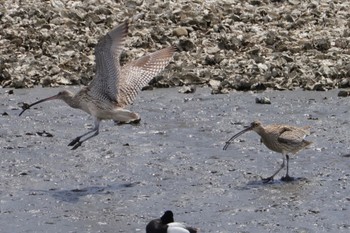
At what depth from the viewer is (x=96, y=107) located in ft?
49.4

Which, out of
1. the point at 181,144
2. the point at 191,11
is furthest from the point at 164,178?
the point at 191,11

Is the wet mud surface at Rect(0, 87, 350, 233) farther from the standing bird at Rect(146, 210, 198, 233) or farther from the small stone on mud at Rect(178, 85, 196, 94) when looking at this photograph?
the standing bird at Rect(146, 210, 198, 233)

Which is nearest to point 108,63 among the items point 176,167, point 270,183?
point 176,167

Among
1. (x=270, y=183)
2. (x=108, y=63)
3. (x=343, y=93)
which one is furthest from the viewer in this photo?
(x=343, y=93)

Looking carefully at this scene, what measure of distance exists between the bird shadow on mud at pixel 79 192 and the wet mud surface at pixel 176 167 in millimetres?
11

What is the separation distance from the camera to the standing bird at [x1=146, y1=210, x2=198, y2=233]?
34.7ft

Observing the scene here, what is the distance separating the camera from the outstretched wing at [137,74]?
15.4 meters

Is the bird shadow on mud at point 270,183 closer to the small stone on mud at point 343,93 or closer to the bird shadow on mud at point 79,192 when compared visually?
the bird shadow on mud at point 79,192

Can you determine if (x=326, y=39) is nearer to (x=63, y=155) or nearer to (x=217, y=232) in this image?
(x=63, y=155)

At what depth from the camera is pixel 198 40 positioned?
20.4 m

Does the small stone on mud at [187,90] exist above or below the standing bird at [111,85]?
below

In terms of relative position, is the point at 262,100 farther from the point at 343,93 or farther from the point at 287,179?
the point at 287,179

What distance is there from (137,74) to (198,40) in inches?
195

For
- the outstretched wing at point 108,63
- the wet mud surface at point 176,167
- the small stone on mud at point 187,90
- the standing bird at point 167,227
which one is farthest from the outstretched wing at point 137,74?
the standing bird at point 167,227
